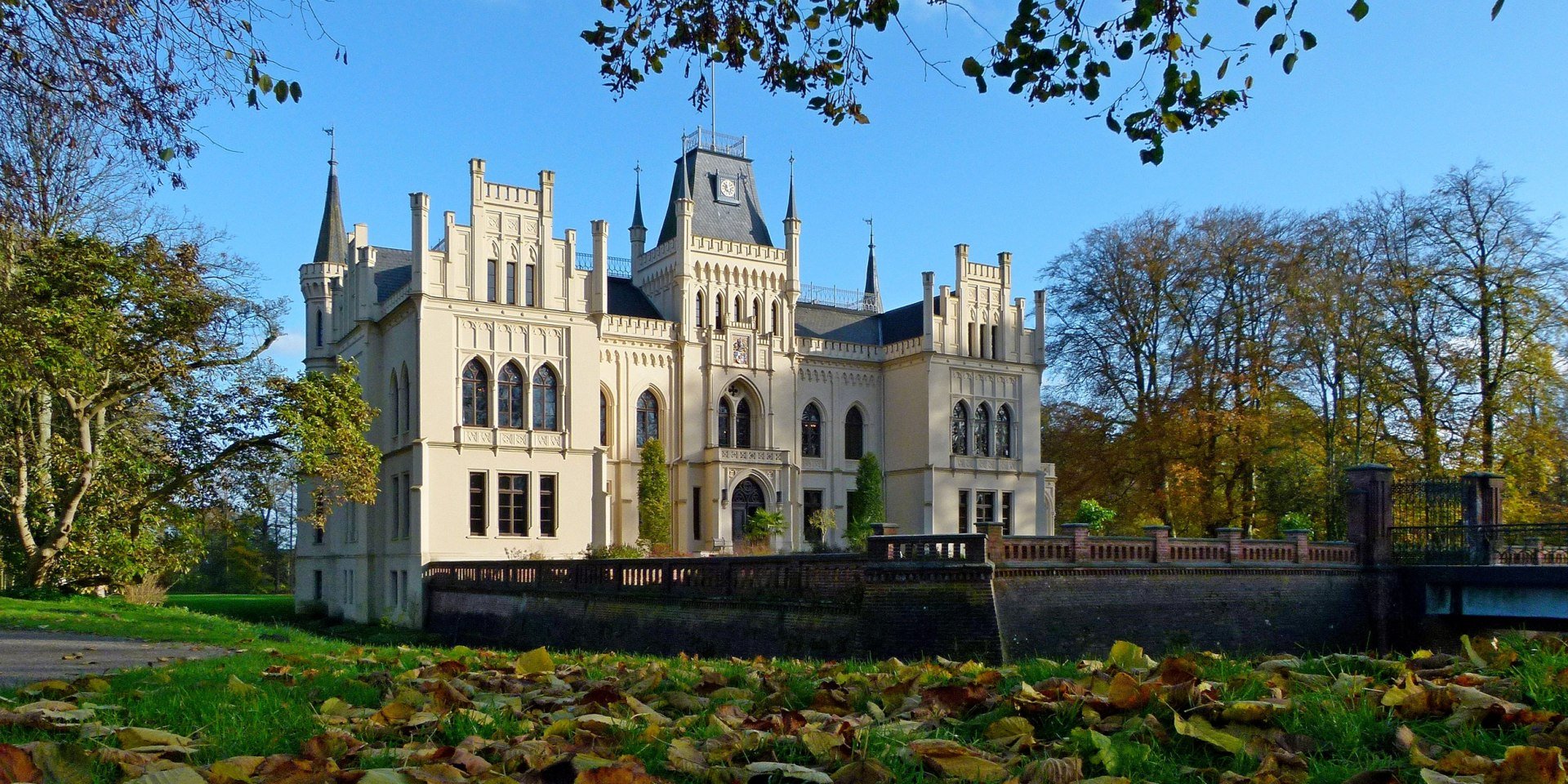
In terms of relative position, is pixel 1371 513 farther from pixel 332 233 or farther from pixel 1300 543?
pixel 332 233

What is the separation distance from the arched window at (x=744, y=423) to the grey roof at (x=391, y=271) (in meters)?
11.6

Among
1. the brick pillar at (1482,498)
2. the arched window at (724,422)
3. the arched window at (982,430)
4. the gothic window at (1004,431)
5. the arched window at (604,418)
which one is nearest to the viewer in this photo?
the brick pillar at (1482,498)

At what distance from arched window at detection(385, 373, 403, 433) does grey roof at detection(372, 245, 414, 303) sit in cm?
266

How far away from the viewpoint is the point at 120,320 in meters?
25.8

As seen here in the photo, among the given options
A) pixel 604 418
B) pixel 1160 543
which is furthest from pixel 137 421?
pixel 1160 543

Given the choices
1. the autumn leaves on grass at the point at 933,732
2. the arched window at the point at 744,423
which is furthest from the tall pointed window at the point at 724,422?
the autumn leaves on grass at the point at 933,732

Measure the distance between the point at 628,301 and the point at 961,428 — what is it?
12.7m

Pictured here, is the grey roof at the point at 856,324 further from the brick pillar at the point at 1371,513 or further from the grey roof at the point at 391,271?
the brick pillar at the point at 1371,513

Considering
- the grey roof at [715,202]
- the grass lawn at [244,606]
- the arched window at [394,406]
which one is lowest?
the grass lawn at [244,606]

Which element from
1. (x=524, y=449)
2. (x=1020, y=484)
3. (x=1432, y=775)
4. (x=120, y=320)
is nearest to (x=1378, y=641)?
(x=1020, y=484)

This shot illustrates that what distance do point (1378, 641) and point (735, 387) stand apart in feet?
71.3

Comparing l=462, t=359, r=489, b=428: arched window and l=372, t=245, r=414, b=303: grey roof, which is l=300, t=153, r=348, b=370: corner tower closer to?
l=372, t=245, r=414, b=303: grey roof

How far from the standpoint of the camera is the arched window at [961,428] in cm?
4412

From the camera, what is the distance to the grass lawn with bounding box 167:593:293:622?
38.3 m
